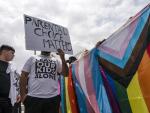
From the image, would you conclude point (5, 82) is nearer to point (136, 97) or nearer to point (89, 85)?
point (89, 85)

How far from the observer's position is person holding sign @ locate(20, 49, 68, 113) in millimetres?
5660

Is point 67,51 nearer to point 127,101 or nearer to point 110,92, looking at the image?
point 110,92

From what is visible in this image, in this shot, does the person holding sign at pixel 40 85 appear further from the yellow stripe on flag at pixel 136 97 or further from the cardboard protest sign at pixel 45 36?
the yellow stripe on flag at pixel 136 97

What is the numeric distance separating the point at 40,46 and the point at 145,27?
2.04 meters

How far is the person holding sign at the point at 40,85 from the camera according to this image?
223 inches

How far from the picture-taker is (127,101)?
516 cm

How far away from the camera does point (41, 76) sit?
579 centimetres

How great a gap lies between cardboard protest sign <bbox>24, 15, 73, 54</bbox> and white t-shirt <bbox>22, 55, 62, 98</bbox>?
0.42 m

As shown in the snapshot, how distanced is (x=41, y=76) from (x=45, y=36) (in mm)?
1014

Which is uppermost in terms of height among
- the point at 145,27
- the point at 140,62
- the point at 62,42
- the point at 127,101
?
the point at 62,42

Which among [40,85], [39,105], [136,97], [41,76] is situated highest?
[41,76]

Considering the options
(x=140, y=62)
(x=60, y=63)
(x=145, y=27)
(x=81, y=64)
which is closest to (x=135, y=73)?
(x=140, y=62)

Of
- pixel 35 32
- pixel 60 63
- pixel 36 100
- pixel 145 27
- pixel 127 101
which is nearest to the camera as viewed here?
pixel 145 27

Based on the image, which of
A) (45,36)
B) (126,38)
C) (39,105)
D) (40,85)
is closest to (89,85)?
(45,36)
